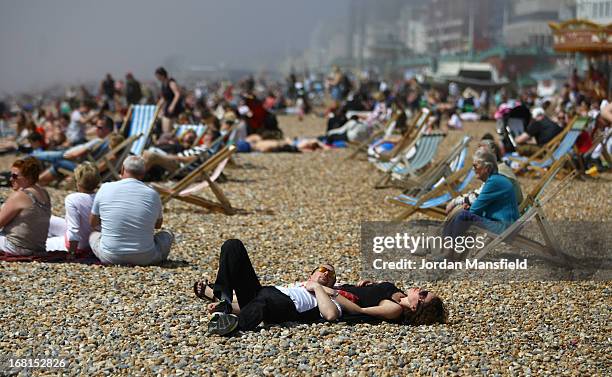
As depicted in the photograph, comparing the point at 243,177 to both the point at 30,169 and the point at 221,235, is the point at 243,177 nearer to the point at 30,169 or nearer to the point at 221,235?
the point at 221,235

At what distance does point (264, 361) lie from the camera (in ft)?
14.1

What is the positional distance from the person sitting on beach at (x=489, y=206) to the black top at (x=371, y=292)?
123 cm

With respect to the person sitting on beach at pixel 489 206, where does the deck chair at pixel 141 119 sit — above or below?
below

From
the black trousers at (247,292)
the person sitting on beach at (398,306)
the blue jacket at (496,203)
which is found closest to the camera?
the black trousers at (247,292)

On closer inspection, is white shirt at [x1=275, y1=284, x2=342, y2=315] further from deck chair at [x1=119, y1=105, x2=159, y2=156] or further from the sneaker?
deck chair at [x1=119, y1=105, x2=159, y2=156]

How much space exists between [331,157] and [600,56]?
11696mm

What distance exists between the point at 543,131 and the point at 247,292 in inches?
295

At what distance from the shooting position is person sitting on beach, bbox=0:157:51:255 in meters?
6.11

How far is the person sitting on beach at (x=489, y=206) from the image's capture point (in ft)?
20.2

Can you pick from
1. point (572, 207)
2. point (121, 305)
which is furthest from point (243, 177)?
point (121, 305)

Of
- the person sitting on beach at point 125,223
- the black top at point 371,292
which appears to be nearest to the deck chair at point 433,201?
the person sitting on beach at point 125,223

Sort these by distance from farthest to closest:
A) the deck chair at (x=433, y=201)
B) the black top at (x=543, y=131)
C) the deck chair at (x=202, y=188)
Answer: the black top at (x=543, y=131) → the deck chair at (x=202, y=188) → the deck chair at (x=433, y=201)

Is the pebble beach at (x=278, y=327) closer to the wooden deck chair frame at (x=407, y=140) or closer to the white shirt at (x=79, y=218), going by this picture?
the white shirt at (x=79, y=218)

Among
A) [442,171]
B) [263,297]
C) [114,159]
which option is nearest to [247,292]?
[263,297]
